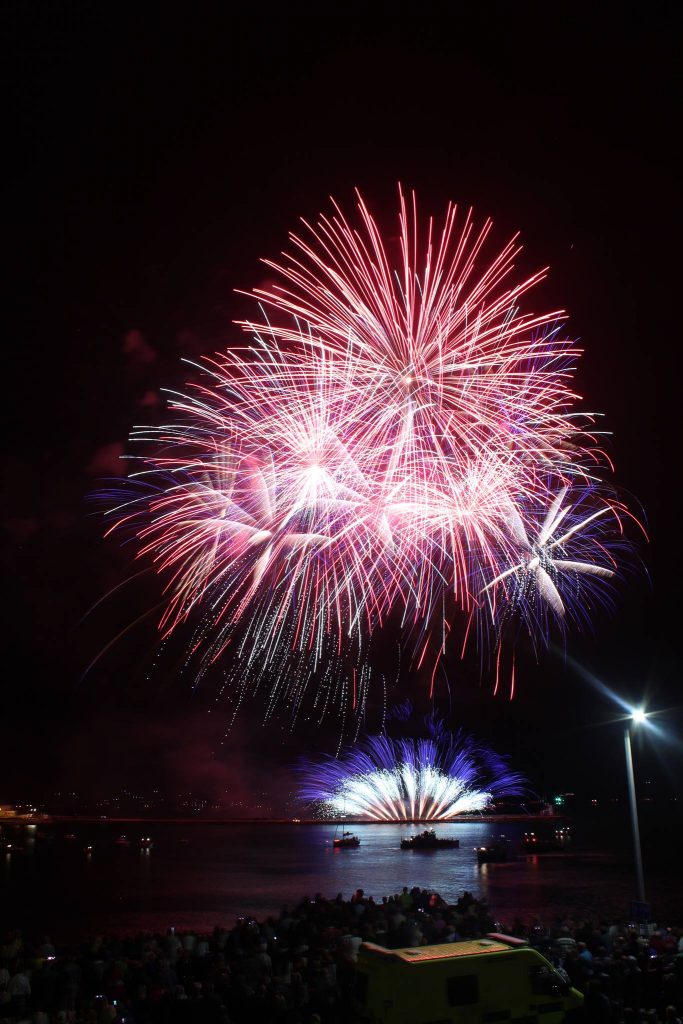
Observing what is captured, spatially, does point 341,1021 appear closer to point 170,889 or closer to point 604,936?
point 604,936

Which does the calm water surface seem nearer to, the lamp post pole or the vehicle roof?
the lamp post pole

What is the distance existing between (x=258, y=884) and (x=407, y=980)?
50.9 meters

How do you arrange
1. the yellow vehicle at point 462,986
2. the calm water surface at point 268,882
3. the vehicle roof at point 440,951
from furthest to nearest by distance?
1. the calm water surface at point 268,882
2. the vehicle roof at point 440,951
3. the yellow vehicle at point 462,986

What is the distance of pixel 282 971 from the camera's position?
11.2m

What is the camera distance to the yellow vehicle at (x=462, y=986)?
8.33m

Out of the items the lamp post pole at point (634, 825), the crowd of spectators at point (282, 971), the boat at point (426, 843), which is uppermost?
the lamp post pole at point (634, 825)

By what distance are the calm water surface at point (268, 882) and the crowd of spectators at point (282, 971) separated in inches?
604

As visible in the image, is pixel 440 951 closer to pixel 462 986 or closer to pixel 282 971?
pixel 462 986

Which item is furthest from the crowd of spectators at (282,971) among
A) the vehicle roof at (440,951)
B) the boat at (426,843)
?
the boat at (426,843)

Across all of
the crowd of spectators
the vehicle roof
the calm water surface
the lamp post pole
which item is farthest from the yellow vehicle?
the calm water surface

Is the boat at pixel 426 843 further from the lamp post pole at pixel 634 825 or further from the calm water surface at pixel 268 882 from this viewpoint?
the lamp post pole at pixel 634 825

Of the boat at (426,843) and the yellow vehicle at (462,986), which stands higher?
the yellow vehicle at (462,986)

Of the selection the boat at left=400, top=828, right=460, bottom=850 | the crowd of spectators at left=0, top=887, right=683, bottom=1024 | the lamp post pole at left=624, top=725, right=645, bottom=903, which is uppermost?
the lamp post pole at left=624, top=725, right=645, bottom=903

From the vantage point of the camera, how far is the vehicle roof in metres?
8.55
